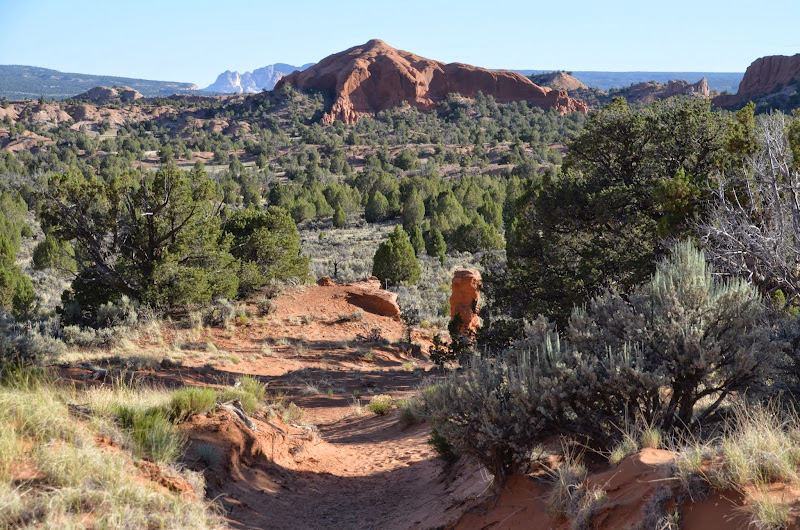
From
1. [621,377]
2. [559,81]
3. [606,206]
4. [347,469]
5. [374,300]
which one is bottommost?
[374,300]

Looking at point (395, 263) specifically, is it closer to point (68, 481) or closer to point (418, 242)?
point (418, 242)

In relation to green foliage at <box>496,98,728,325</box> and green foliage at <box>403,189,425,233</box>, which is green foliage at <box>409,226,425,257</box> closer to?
green foliage at <box>403,189,425,233</box>

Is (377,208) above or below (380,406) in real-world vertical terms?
above

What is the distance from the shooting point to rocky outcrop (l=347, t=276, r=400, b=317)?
19.9 m

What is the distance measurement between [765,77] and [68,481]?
117510mm

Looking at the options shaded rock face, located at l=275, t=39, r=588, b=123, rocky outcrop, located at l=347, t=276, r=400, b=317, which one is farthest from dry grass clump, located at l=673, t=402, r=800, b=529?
shaded rock face, located at l=275, t=39, r=588, b=123

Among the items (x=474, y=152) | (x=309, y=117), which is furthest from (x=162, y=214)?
(x=309, y=117)

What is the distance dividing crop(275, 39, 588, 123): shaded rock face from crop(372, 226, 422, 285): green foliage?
276ft

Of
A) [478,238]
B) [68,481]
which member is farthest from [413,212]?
[68,481]

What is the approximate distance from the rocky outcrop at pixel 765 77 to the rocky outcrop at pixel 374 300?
9178 cm

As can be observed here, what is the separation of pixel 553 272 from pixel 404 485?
469 centimetres

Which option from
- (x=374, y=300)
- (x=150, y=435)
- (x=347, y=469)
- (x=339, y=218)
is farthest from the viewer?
A: (x=339, y=218)

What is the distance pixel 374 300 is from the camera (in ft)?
65.6

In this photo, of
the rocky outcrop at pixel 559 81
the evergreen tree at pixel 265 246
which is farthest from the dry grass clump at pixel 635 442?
the rocky outcrop at pixel 559 81
